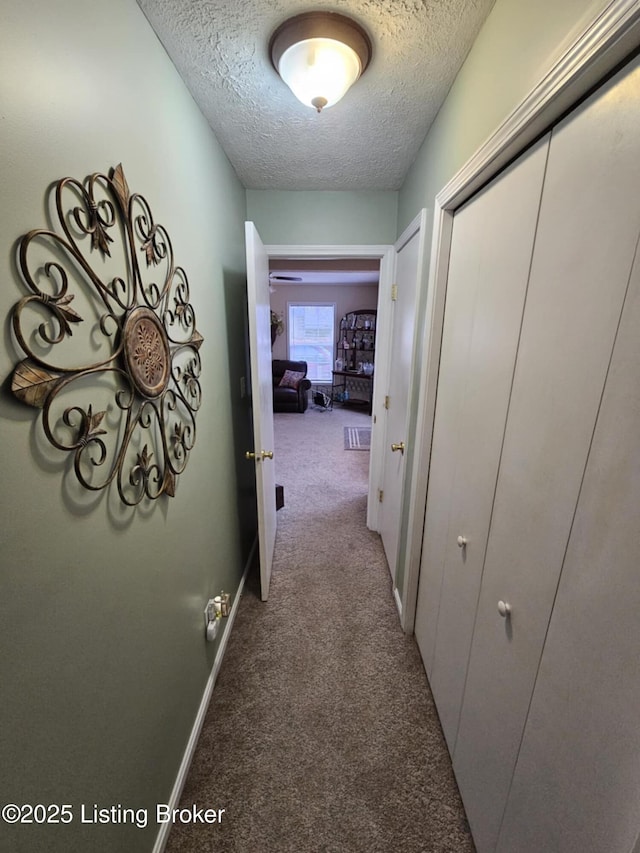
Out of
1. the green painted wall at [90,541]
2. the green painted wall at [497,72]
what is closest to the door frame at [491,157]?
the green painted wall at [497,72]

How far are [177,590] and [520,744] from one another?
1054mm

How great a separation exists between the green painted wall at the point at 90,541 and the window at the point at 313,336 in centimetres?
582

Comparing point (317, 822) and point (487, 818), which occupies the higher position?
point (487, 818)

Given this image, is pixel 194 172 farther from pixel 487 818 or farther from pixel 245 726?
pixel 487 818

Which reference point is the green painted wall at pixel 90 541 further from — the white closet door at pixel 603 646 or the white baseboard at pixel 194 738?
the white closet door at pixel 603 646

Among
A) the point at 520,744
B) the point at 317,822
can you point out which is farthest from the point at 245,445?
the point at 520,744

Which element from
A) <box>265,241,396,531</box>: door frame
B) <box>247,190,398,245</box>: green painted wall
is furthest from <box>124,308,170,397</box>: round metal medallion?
<box>247,190,398,245</box>: green painted wall

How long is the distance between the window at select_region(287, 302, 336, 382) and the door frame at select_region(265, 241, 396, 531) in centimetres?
489

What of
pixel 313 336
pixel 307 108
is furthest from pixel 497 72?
pixel 313 336

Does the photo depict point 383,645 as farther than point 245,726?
Yes

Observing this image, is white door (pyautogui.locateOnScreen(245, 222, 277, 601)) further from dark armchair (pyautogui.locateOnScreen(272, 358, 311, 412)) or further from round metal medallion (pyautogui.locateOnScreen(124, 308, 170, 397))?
dark armchair (pyautogui.locateOnScreen(272, 358, 311, 412))

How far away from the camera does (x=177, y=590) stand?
115 cm

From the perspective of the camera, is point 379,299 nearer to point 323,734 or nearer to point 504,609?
point 504,609

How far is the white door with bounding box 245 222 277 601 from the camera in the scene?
1605mm
